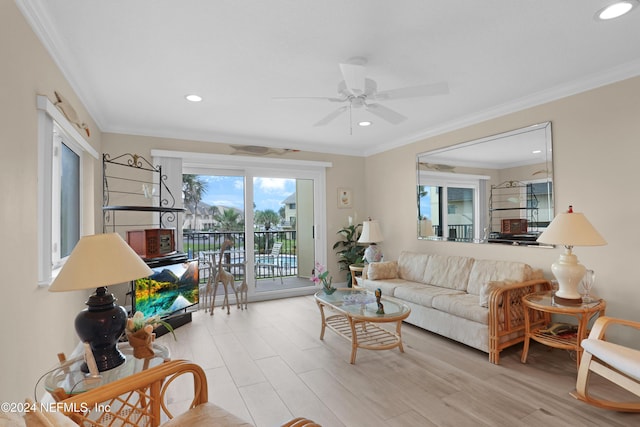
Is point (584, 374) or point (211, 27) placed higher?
point (211, 27)

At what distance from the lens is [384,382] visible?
2508 mm

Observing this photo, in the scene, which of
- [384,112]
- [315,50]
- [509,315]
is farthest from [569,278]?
[315,50]

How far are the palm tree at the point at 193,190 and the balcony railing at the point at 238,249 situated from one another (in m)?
0.28

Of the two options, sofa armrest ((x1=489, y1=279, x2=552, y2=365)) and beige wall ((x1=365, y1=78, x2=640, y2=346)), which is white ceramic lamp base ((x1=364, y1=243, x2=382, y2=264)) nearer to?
beige wall ((x1=365, y1=78, x2=640, y2=346))

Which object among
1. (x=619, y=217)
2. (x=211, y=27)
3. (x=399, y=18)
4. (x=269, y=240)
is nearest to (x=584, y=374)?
(x=619, y=217)

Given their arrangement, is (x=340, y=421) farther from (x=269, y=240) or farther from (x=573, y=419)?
(x=269, y=240)

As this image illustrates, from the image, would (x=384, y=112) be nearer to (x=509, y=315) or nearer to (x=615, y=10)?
(x=615, y=10)

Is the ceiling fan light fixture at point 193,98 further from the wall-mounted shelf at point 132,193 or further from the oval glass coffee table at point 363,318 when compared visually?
the oval glass coffee table at point 363,318

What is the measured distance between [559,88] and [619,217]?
1292mm

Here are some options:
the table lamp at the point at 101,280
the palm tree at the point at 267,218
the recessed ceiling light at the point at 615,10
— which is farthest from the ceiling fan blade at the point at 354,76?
the palm tree at the point at 267,218

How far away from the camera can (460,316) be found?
3135mm

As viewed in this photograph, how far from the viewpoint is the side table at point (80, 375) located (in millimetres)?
1445

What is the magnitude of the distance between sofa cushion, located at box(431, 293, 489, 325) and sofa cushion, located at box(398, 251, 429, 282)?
79 cm

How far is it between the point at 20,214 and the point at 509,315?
3.67m
